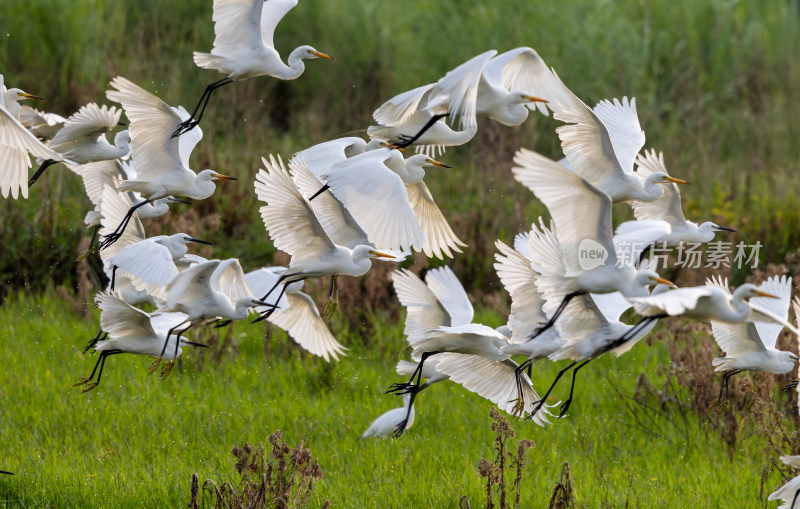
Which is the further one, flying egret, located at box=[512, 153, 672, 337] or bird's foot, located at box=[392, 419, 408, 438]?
bird's foot, located at box=[392, 419, 408, 438]

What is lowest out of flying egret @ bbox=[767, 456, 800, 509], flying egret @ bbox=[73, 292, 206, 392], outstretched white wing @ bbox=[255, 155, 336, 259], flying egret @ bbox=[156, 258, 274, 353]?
flying egret @ bbox=[767, 456, 800, 509]

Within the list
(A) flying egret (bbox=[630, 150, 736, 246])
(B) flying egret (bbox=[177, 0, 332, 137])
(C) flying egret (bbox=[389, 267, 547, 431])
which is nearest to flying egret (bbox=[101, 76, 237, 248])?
(B) flying egret (bbox=[177, 0, 332, 137])

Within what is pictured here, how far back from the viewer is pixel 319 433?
6.56 meters

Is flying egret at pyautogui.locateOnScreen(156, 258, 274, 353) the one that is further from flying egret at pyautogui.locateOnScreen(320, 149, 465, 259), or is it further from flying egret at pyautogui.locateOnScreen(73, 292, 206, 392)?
flying egret at pyautogui.locateOnScreen(320, 149, 465, 259)

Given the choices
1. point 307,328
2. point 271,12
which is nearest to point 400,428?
point 307,328

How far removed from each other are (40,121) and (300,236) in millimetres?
1781

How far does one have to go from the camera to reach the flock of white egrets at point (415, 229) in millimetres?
4320

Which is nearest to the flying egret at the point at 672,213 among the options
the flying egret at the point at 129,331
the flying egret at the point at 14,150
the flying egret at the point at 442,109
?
the flying egret at the point at 442,109

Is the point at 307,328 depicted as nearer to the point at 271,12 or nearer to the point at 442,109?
the point at 442,109

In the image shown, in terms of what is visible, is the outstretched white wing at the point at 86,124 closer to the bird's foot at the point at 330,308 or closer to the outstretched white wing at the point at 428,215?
the bird's foot at the point at 330,308

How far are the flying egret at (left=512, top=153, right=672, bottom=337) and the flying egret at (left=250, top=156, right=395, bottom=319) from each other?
2.52 feet

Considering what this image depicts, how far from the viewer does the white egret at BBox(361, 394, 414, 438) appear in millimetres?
6312

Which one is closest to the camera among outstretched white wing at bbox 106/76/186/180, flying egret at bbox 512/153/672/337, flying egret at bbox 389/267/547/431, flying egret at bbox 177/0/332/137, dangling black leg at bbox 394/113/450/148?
flying egret at bbox 512/153/672/337

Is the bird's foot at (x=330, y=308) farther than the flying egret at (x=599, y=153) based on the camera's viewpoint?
Yes
